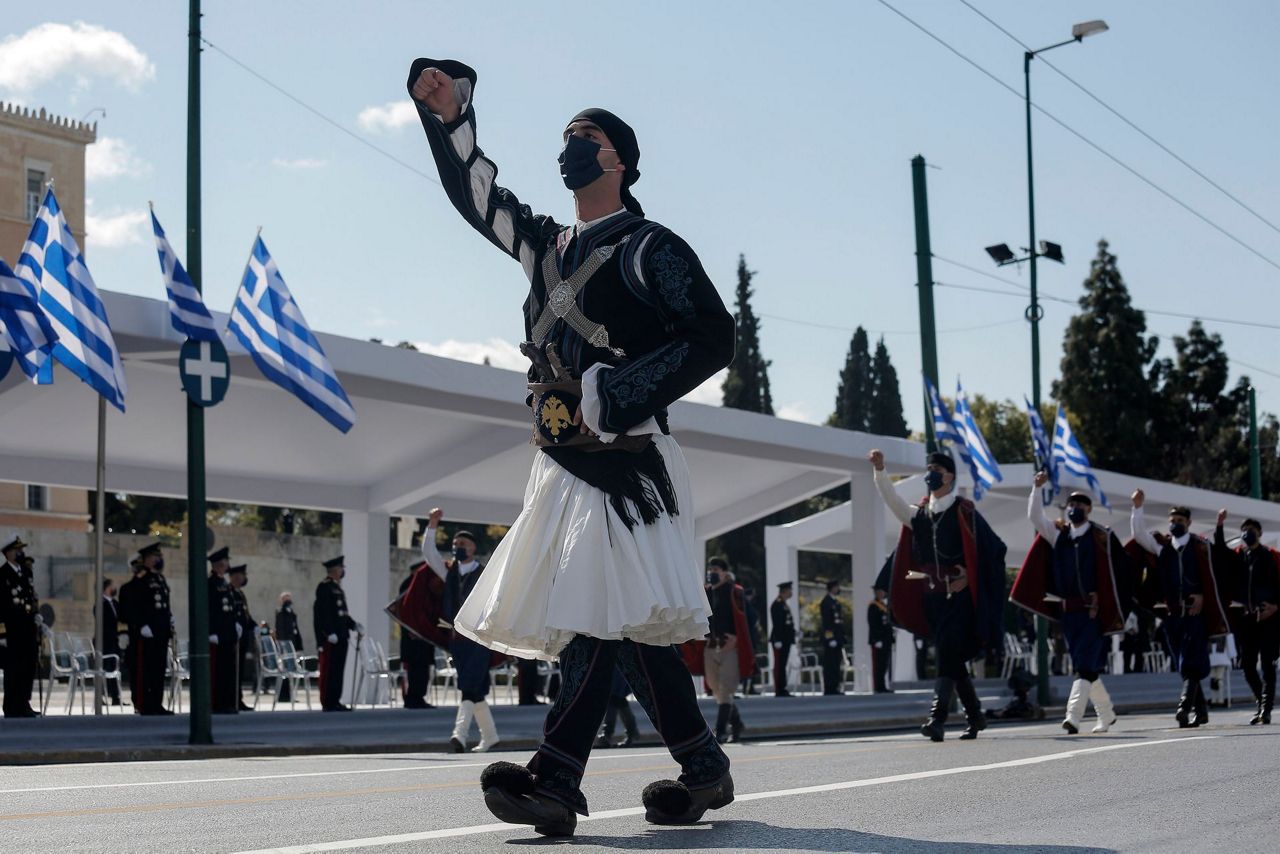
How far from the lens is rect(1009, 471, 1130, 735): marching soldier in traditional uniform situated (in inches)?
505

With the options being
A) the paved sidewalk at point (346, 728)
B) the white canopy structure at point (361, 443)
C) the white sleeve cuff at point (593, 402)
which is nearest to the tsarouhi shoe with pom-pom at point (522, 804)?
the white sleeve cuff at point (593, 402)

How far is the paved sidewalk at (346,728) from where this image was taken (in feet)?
47.3

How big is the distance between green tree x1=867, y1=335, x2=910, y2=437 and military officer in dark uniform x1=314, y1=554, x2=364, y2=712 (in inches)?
2613

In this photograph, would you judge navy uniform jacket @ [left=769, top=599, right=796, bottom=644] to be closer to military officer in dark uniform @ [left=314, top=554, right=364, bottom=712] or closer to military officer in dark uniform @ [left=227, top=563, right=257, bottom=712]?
military officer in dark uniform @ [left=314, top=554, right=364, bottom=712]

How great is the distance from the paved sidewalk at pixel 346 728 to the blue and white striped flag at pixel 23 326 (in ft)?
10.3

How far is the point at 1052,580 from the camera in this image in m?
13.2

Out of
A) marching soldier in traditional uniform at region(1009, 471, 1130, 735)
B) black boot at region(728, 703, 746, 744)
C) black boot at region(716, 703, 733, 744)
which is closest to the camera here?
marching soldier in traditional uniform at region(1009, 471, 1130, 735)

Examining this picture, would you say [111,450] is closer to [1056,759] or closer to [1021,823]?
[1056,759]

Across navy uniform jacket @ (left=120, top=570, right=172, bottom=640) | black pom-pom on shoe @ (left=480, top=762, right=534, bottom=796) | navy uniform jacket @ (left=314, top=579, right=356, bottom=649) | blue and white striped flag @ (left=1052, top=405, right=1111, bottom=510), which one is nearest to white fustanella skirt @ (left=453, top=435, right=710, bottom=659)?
black pom-pom on shoe @ (left=480, top=762, right=534, bottom=796)

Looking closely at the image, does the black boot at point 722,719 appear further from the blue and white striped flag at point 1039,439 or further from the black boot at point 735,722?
the blue and white striped flag at point 1039,439

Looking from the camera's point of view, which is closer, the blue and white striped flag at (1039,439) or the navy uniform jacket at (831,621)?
the blue and white striped flag at (1039,439)

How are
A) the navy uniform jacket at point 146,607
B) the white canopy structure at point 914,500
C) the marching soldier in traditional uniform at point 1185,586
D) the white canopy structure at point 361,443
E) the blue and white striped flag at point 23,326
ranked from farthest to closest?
the white canopy structure at point 914,500, the white canopy structure at point 361,443, the navy uniform jacket at point 146,607, the blue and white striped flag at point 23,326, the marching soldier in traditional uniform at point 1185,586

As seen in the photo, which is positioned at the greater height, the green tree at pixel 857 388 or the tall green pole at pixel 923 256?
the green tree at pixel 857 388

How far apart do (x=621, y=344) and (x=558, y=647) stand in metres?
0.85
